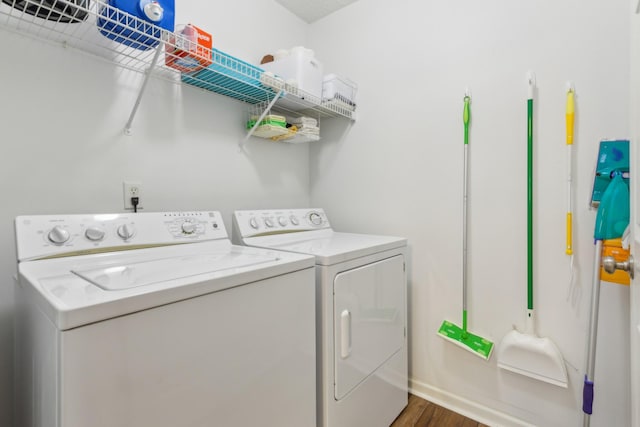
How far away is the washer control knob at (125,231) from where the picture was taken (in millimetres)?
1192

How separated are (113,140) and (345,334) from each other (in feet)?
4.29

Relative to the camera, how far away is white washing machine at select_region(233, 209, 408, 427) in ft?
4.03

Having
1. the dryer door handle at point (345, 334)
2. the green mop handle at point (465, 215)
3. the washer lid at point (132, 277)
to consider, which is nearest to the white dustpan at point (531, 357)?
the green mop handle at point (465, 215)

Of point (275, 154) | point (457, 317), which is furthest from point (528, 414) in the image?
point (275, 154)

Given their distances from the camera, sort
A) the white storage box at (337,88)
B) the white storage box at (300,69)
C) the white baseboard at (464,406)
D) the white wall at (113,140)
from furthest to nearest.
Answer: the white storage box at (337,88) < the white storage box at (300,69) < the white baseboard at (464,406) < the white wall at (113,140)

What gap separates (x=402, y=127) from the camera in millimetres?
1932

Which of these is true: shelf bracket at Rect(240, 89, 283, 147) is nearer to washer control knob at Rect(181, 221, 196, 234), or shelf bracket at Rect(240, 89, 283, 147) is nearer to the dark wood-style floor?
washer control knob at Rect(181, 221, 196, 234)

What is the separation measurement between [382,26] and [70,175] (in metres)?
1.90

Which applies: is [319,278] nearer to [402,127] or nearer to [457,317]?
[457,317]

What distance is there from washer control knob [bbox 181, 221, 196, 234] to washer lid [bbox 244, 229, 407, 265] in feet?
0.92

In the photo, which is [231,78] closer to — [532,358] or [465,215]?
[465,215]

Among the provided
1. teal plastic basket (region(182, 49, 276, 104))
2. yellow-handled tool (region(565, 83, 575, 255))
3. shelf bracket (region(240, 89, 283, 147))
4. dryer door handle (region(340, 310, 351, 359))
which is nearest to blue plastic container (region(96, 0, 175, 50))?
teal plastic basket (region(182, 49, 276, 104))

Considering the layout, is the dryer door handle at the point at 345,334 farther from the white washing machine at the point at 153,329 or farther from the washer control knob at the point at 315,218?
the washer control knob at the point at 315,218

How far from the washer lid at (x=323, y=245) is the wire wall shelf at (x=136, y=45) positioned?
2.57ft
